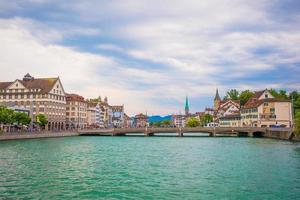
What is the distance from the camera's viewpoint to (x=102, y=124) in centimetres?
19750

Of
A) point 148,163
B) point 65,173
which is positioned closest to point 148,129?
point 148,163

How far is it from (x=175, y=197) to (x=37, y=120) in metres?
97.3

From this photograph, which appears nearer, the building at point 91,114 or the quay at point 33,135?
the quay at point 33,135

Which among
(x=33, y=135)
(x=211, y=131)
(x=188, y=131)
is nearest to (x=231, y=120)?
(x=188, y=131)

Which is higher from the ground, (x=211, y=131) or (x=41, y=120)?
(x=41, y=120)

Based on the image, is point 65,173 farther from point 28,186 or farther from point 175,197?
point 175,197

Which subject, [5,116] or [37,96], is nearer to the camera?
[5,116]

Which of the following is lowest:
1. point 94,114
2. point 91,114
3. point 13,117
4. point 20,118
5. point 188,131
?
point 188,131

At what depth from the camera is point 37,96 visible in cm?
12675

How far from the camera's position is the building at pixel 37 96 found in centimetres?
12575

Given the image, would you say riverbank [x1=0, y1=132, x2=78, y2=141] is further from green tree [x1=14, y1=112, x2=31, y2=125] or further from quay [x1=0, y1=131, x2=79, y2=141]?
green tree [x1=14, y1=112, x2=31, y2=125]

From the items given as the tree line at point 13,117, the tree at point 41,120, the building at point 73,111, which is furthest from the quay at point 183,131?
the building at point 73,111

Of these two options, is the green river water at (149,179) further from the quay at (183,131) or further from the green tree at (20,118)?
the green tree at (20,118)

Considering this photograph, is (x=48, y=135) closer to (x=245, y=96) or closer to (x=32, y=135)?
(x=32, y=135)
